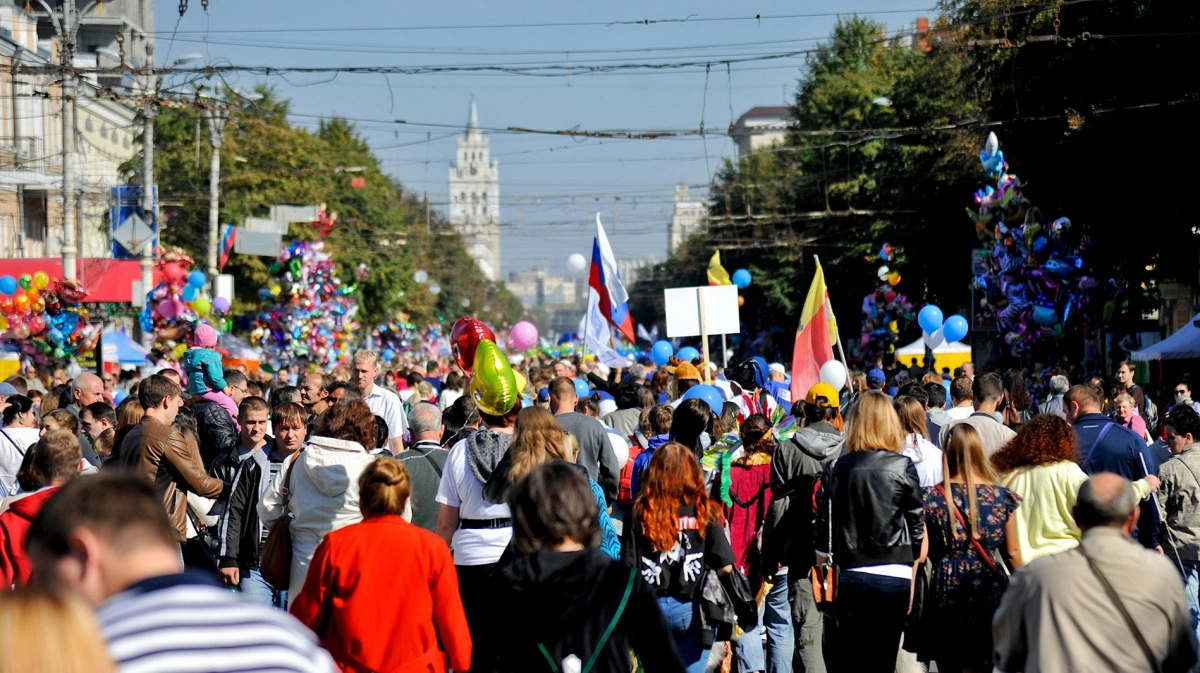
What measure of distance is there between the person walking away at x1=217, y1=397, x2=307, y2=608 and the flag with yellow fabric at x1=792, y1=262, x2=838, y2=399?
7.88 metres

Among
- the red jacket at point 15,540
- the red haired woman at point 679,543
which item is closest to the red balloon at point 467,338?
the red haired woman at point 679,543

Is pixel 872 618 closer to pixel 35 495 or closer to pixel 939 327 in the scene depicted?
pixel 35 495

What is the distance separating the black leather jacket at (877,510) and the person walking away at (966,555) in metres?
0.18

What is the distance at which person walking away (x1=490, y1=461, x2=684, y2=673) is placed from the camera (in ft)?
14.2

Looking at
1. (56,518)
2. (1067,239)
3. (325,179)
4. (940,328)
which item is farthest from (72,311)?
(325,179)

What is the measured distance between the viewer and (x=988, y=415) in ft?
28.4

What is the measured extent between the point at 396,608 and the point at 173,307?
21.1 m

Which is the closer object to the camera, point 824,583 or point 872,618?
point 872,618

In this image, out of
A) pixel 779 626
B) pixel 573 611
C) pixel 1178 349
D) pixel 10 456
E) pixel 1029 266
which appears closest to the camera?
pixel 573 611

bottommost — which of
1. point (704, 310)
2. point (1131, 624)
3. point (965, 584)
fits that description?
point (965, 584)

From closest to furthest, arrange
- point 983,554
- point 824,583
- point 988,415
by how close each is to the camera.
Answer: point 983,554, point 824,583, point 988,415

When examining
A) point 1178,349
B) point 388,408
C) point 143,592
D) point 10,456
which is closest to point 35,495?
point 143,592

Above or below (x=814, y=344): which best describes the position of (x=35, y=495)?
below

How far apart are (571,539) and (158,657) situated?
203cm
